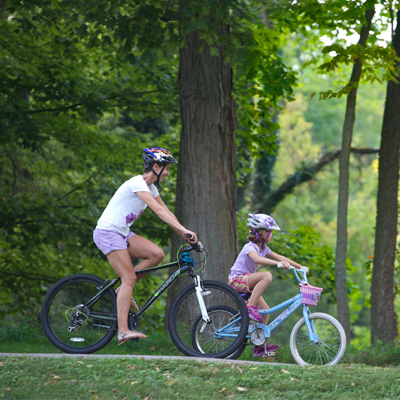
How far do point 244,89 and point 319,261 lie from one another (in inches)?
167

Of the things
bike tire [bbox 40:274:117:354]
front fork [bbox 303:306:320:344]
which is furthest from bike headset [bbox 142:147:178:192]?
front fork [bbox 303:306:320:344]

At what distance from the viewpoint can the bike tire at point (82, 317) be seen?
695cm

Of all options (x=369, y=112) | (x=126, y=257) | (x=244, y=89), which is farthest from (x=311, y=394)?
(x=369, y=112)

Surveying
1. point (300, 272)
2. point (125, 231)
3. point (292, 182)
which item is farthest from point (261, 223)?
point (292, 182)

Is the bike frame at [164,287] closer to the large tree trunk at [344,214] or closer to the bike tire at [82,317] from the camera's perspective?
the bike tire at [82,317]

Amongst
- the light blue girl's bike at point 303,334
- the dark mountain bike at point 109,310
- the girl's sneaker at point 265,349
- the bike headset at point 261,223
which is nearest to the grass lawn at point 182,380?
the light blue girl's bike at point 303,334

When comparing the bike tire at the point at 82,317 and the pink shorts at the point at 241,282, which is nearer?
the bike tire at the point at 82,317

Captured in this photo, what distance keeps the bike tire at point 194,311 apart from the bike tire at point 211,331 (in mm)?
48

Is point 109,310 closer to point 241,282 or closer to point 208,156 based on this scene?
point 241,282

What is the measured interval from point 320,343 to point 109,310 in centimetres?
212

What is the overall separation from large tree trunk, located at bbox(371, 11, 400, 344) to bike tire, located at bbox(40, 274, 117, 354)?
4847mm

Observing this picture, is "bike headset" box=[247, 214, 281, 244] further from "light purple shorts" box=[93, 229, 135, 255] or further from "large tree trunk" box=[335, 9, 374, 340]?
"large tree trunk" box=[335, 9, 374, 340]

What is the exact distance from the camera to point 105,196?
15.7m

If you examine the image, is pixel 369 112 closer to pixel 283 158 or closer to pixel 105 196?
pixel 283 158
